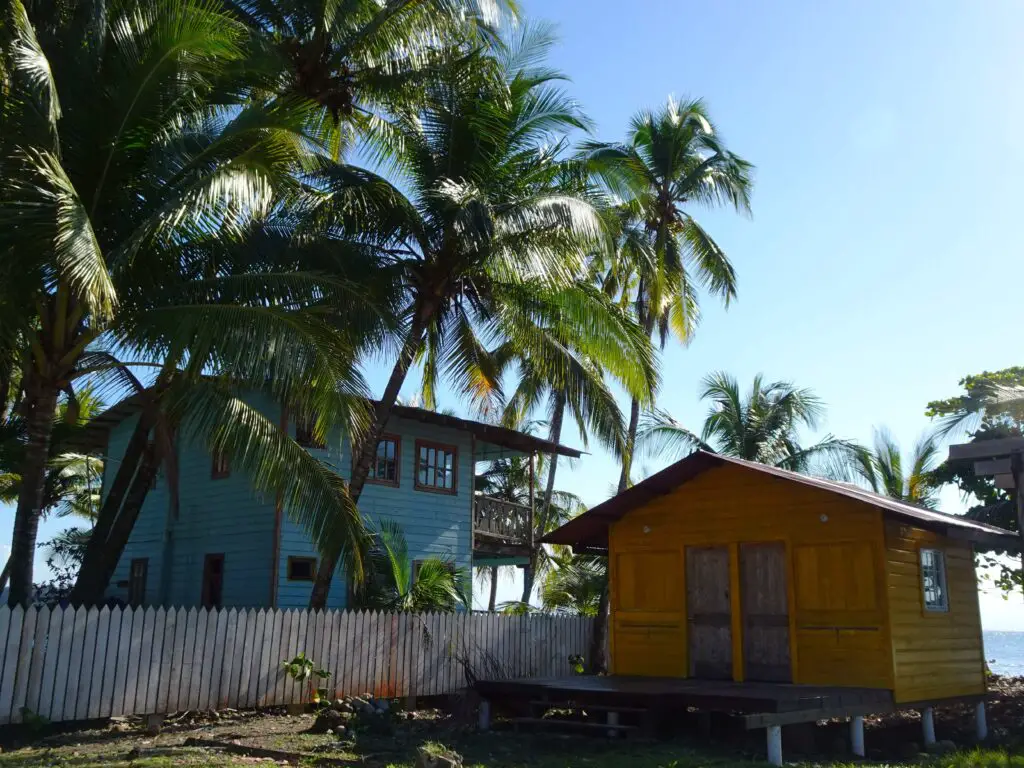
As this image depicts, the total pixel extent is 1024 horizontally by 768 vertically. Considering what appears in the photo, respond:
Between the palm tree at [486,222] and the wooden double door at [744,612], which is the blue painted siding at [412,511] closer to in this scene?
the palm tree at [486,222]

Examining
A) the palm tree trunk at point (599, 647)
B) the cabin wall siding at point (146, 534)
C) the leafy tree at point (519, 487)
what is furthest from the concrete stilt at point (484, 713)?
the leafy tree at point (519, 487)

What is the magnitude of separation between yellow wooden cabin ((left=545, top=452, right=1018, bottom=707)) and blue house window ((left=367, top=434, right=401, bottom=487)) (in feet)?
23.4

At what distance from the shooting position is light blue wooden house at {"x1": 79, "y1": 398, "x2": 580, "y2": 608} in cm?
2008

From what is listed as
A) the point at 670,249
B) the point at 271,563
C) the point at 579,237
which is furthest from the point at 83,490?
the point at 579,237

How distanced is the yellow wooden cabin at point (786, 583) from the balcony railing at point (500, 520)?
351 inches

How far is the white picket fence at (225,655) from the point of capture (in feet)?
36.2

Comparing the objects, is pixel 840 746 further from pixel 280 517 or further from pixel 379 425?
pixel 280 517

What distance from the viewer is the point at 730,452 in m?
28.0

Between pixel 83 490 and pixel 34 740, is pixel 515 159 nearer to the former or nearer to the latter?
pixel 34 740

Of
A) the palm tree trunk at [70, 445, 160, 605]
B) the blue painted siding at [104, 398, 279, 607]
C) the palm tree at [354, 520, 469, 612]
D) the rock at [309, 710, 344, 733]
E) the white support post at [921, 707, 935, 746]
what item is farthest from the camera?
the blue painted siding at [104, 398, 279, 607]

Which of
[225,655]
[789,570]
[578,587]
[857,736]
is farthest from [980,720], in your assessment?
[578,587]

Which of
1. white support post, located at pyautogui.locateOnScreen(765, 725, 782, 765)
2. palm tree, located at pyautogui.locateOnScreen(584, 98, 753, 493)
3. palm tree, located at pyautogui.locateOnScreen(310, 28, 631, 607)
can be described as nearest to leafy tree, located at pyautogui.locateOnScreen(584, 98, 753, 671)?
palm tree, located at pyautogui.locateOnScreen(584, 98, 753, 493)

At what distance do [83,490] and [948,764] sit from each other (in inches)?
1115

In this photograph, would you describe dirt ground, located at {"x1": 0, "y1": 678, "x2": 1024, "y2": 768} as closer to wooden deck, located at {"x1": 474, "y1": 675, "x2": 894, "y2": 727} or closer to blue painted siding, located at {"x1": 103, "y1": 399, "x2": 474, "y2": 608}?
wooden deck, located at {"x1": 474, "y1": 675, "x2": 894, "y2": 727}
